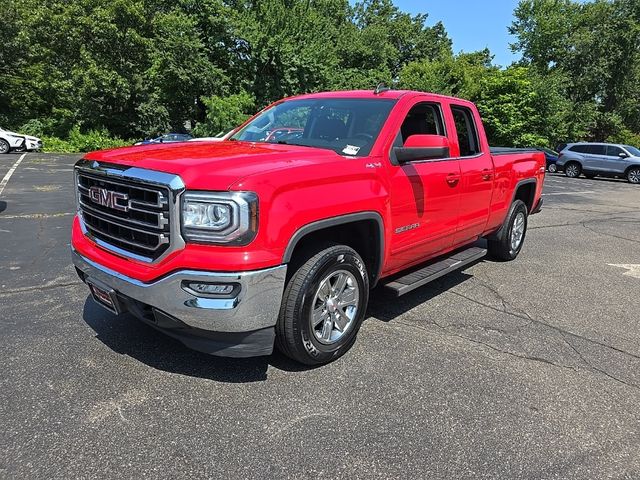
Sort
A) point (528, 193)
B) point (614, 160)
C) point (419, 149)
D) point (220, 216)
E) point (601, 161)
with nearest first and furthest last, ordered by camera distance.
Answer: point (220, 216), point (419, 149), point (528, 193), point (614, 160), point (601, 161)

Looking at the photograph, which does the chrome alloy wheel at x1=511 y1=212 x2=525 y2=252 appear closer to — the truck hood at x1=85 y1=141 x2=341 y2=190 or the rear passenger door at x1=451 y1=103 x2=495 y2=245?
the rear passenger door at x1=451 y1=103 x2=495 y2=245

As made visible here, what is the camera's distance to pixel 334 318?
132 inches

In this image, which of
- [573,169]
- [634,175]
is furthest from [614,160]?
[573,169]

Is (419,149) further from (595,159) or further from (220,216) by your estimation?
(595,159)

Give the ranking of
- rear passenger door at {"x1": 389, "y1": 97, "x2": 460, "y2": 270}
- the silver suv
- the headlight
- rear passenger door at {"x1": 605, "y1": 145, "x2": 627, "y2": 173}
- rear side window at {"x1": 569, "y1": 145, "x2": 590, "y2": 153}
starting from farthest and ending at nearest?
rear side window at {"x1": 569, "y1": 145, "x2": 590, "y2": 153}, rear passenger door at {"x1": 605, "y1": 145, "x2": 627, "y2": 173}, the silver suv, rear passenger door at {"x1": 389, "y1": 97, "x2": 460, "y2": 270}, the headlight

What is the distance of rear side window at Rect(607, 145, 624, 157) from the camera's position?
2311 centimetres

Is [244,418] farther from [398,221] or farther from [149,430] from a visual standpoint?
[398,221]

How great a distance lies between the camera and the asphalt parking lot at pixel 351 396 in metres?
2.39

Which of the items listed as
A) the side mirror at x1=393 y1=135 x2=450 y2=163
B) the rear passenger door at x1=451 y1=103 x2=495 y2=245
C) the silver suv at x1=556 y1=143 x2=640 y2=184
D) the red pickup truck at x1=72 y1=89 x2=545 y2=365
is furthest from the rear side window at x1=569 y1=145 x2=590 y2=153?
the side mirror at x1=393 y1=135 x2=450 y2=163

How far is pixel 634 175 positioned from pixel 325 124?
954 inches

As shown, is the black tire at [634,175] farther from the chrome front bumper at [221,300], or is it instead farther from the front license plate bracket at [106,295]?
the front license plate bracket at [106,295]

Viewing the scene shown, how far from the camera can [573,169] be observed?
24.5 metres

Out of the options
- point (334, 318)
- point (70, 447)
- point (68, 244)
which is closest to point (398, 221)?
point (334, 318)

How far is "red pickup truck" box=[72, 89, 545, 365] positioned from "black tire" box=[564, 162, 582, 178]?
2322 cm
